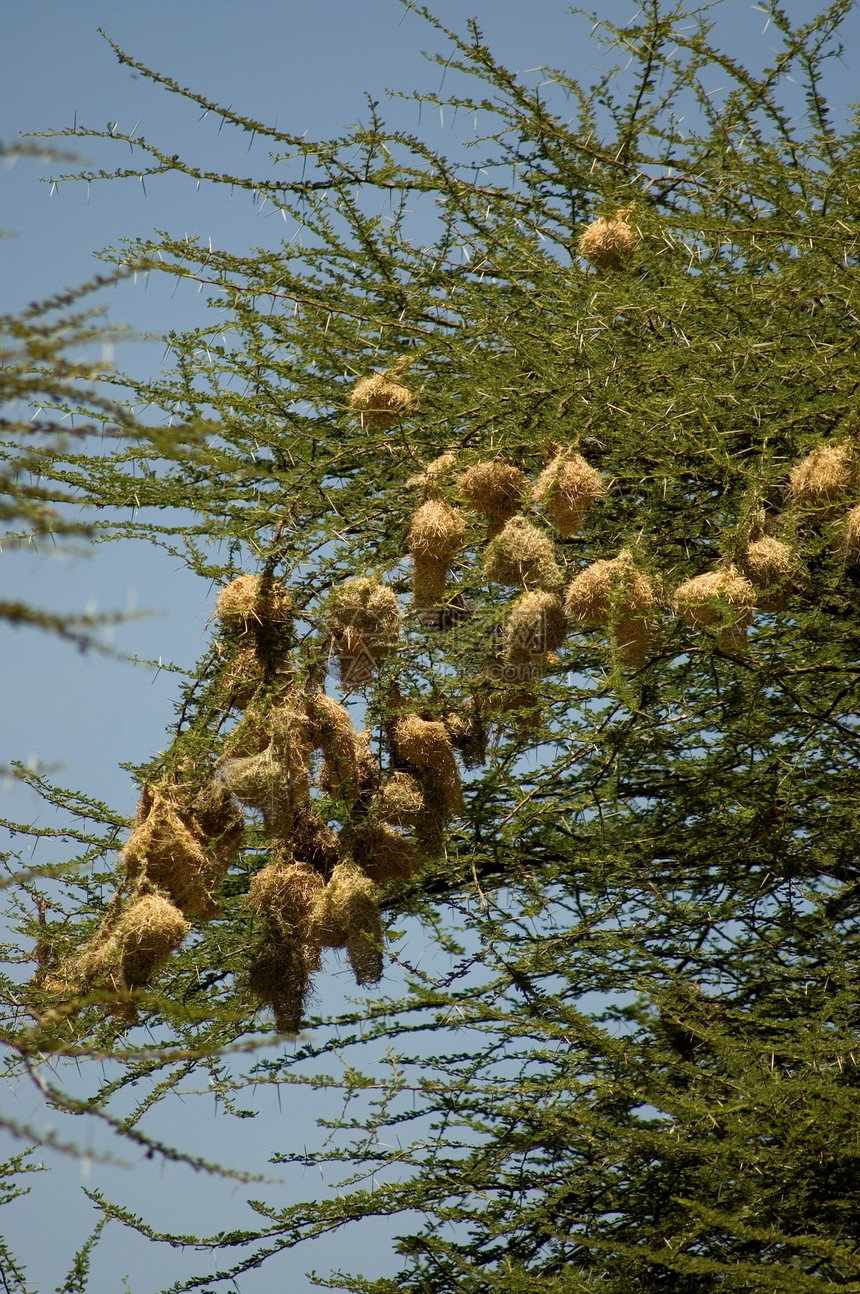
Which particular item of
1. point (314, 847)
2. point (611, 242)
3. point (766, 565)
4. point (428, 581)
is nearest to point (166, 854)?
point (314, 847)

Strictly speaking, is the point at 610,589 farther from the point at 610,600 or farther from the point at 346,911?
the point at 346,911

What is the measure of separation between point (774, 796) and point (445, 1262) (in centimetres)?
184

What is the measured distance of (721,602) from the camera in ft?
10.6

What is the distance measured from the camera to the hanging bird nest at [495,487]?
329 centimetres

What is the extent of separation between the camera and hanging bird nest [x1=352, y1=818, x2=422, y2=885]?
10.6 ft

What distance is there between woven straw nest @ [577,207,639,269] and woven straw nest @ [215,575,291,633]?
2149 mm

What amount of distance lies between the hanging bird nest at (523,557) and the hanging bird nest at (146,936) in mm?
1050

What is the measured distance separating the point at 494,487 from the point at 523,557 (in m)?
0.20

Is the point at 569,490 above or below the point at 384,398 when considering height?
below

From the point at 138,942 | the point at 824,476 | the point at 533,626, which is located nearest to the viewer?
the point at 138,942

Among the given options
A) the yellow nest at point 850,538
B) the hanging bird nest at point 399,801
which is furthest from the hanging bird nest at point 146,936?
the yellow nest at point 850,538

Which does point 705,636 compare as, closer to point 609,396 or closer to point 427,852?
point 609,396

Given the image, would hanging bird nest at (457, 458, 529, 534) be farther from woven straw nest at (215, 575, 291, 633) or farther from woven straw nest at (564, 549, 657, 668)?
woven straw nest at (215, 575, 291, 633)

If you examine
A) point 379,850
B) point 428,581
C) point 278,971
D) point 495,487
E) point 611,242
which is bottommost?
point 278,971
